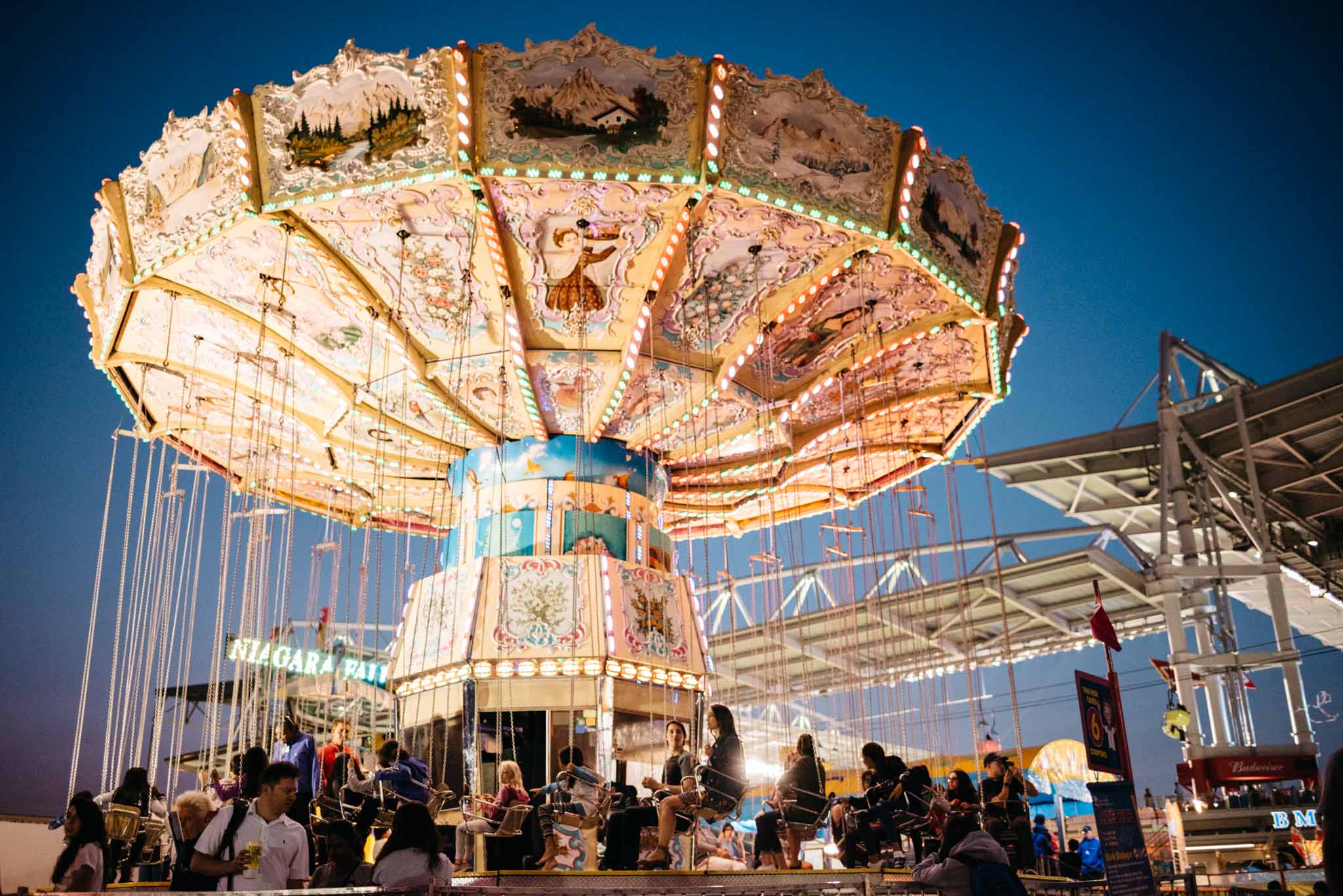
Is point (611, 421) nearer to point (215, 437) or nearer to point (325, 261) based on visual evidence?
Answer: point (325, 261)

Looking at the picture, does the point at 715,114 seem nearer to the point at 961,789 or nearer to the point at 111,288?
the point at 961,789

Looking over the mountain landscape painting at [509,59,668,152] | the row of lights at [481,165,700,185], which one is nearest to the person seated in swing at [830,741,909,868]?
the row of lights at [481,165,700,185]

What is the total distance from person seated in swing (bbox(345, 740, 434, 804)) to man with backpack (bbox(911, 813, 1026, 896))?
15.5 feet

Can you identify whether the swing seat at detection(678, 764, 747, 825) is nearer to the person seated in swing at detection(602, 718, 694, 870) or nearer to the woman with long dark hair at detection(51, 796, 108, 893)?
the person seated in swing at detection(602, 718, 694, 870)

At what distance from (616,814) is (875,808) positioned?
2.59 m

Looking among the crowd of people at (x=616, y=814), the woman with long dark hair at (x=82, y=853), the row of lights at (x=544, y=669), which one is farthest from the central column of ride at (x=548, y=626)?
the woman with long dark hair at (x=82, y=853)

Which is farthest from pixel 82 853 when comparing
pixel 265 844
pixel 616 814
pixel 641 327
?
pixel 641 327

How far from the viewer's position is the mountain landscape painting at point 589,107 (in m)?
11.5

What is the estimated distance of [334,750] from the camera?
39.3 ft

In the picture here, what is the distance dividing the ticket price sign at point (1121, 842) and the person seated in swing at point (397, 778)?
5701 millimetres

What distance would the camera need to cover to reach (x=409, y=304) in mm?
14516

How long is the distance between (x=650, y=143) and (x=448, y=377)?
230 inches

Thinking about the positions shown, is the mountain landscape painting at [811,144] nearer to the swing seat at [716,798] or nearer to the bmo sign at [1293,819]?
the swing seat at [716,798]

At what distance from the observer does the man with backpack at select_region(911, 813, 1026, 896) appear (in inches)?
263
